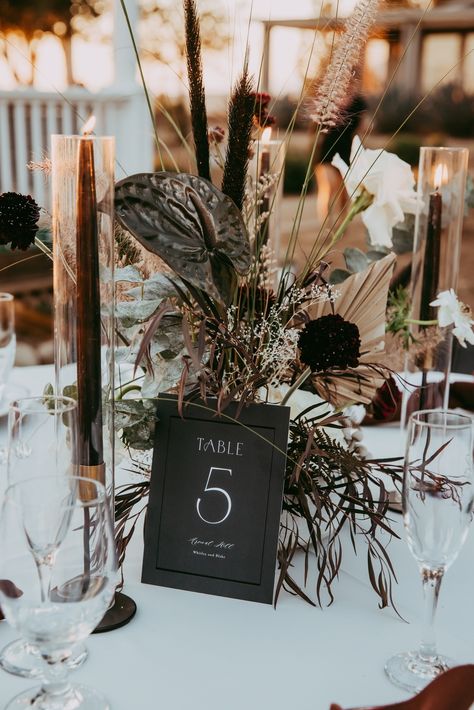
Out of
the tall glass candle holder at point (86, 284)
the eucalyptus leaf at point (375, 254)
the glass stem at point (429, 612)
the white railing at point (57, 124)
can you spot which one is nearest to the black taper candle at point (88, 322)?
the tall glass candle holder at point (86, 284)

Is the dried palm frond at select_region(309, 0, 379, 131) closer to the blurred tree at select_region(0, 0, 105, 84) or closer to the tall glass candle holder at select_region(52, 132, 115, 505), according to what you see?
the tall glass candle holder at select_region(52, 132, 115, 505)

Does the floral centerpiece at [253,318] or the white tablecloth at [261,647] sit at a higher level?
the floral centerpiece at [253,318]

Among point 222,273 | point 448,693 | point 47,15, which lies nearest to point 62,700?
point 448,693

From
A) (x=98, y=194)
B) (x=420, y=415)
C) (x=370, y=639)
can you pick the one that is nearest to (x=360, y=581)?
(x=370, y=639)

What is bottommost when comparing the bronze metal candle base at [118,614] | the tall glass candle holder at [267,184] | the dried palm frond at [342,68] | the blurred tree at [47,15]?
the bronze metal candle base at [118,614]

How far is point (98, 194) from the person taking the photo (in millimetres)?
770

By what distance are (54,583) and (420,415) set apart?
383 millimetres

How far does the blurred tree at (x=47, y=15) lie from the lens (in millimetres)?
7102

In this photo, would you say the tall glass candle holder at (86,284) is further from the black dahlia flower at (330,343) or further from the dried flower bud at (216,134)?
the dried flower bud at (216,134)

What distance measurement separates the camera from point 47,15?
23.3 ft

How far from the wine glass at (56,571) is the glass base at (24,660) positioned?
0.04 m

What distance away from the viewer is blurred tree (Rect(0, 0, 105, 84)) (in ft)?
23.3

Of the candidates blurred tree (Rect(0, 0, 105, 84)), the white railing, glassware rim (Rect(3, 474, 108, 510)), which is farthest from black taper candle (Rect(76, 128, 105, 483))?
blurred tree (Rect(0, 0, 105, 84))

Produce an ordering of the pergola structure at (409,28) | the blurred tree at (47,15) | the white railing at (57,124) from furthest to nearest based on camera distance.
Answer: the blurred tree at (47,15) < the white railing at (57,124) < the pergola structure at (409,28)
